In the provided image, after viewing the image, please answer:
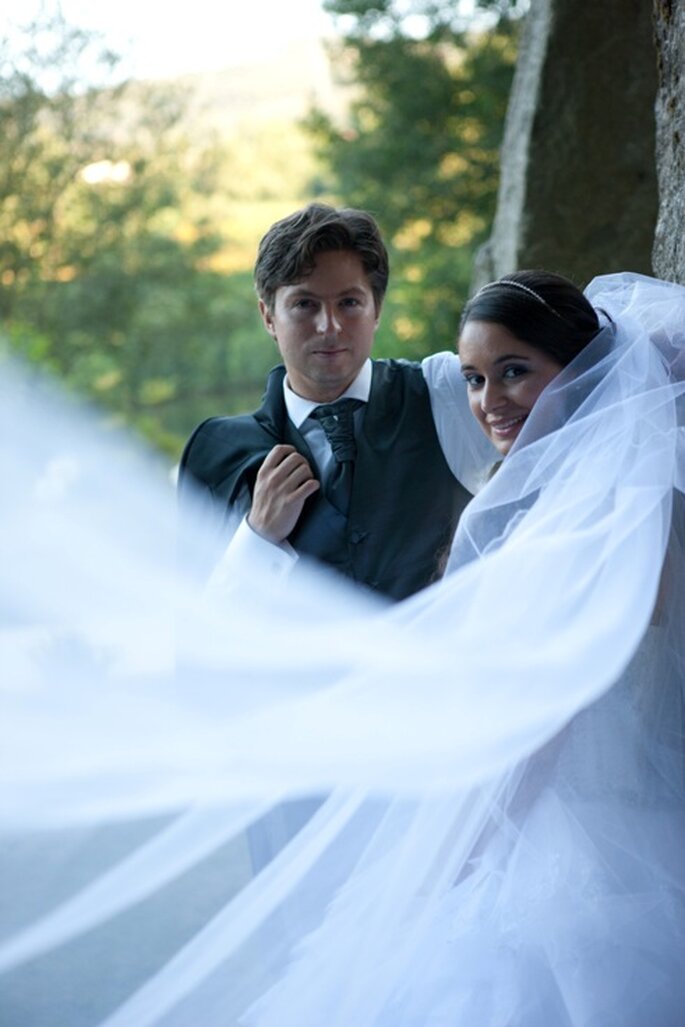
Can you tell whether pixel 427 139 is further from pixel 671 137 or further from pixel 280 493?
pixel 280 493

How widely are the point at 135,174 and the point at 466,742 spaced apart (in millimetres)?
9378

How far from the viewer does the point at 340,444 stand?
2240mm

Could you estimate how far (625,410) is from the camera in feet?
5.69

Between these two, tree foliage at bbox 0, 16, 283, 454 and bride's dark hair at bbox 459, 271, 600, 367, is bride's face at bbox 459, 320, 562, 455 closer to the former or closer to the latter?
bride's dark hair at bbox 459, 271, 600, 367

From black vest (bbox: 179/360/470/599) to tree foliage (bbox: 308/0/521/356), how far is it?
5692 millimetres

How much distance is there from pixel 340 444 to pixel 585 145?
1945 millimetres

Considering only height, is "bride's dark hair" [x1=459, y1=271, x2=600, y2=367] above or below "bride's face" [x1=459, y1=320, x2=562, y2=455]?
above

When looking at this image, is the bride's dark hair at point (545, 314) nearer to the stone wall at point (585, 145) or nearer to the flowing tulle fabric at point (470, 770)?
the flowing tulle fabric at point (470, 770)

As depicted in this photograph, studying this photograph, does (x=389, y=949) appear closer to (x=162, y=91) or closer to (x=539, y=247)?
(x=539, y=247)

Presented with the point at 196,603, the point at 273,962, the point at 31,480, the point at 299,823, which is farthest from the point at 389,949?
the point at 31,480

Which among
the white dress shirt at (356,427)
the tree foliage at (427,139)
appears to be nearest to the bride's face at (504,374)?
the white dress shirt at (356,427)

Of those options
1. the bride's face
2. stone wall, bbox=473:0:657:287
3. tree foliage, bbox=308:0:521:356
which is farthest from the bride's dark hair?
tree foliage, bbox=308:0:521:356

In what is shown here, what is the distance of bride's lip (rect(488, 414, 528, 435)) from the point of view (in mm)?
1837

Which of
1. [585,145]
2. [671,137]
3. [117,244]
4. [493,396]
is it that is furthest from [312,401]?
[117,244]
